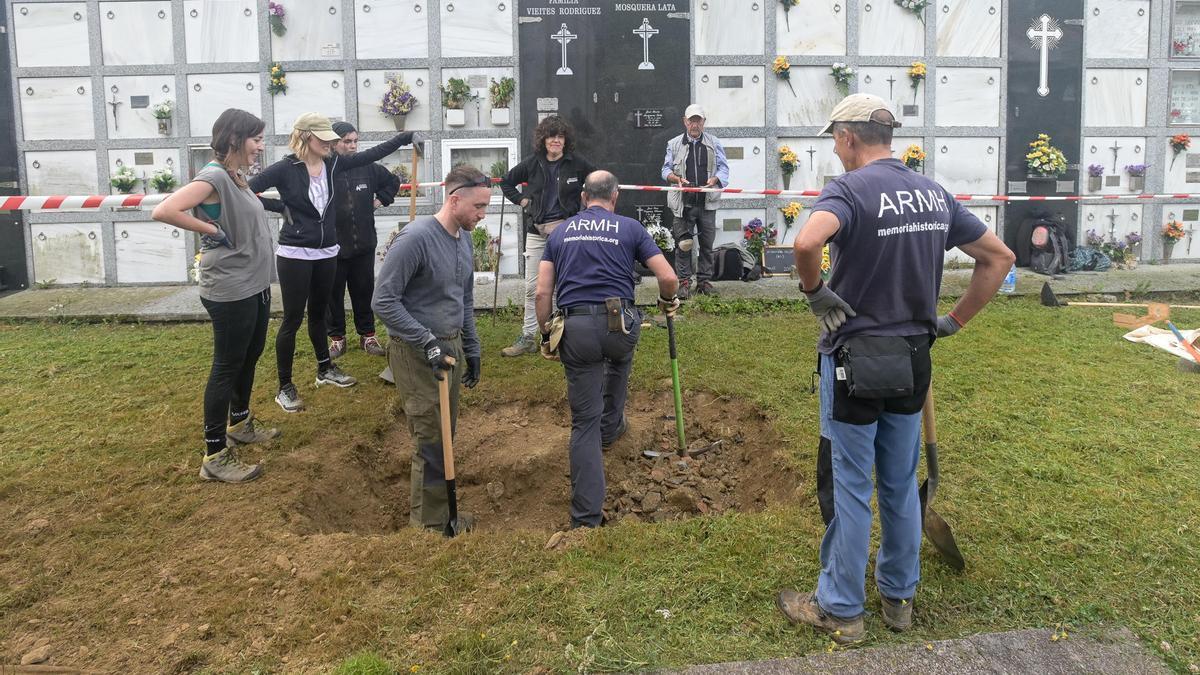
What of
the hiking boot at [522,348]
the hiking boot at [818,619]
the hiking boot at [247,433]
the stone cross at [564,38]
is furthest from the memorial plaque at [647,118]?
the hiking boot at [818,619]

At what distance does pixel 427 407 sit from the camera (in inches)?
177

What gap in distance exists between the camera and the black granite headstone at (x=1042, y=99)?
1165 cm

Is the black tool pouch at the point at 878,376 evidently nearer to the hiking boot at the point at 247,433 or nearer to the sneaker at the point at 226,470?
the sneaker at the point at 226,470

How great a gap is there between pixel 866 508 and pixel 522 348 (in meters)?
4.74

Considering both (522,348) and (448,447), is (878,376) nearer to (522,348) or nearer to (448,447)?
(448,447)

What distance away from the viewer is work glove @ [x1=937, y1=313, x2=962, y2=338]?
3.26 metres

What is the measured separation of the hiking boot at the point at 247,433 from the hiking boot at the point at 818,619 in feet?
11.4

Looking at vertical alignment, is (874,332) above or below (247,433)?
above

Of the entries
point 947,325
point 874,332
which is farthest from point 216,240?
point 947,325

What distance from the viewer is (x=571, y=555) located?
3.66m

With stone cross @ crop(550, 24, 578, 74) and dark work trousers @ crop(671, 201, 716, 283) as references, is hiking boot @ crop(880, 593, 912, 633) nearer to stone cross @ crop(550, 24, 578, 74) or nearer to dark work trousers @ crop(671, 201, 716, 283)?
dark work trousers @ crop(671, 201, 716, 283)

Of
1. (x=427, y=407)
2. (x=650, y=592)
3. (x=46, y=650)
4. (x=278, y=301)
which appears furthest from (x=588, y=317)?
(x=278, y=301)

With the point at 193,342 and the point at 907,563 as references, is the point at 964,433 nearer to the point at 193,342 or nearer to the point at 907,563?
the point at 907,563

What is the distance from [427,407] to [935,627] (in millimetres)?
2647
